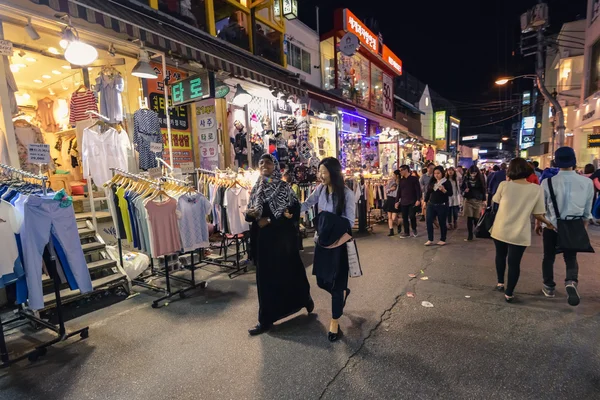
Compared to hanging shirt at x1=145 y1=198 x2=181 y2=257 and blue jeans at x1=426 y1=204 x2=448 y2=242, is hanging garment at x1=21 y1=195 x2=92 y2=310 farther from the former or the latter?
blue jeans at x1=426 y1=204 x2=448 y2=242

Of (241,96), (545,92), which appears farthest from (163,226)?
(545,92)

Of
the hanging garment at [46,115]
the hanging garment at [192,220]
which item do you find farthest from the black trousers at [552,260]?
the hanging garment at [46,115]

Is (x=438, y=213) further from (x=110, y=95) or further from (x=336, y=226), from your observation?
(x=110, y=95)

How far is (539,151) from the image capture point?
107 ft

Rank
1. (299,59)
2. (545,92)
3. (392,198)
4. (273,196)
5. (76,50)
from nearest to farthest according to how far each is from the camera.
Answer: (273,196), (76,50), (392,198), (299,59), (545,92)

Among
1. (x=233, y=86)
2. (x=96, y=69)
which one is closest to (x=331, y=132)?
(x=233, y=86)

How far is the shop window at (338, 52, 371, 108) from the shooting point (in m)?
14.5

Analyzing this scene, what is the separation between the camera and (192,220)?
501cm

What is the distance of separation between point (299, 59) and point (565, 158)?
1046cm

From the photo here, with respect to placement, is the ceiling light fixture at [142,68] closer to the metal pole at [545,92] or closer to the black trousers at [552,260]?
the black trousers at [552,260]

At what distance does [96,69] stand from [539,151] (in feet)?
128

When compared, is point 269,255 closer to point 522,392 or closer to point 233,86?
point 522,392

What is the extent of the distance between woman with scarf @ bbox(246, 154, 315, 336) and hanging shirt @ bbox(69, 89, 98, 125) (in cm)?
450

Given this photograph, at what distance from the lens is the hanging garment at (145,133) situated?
617cm
